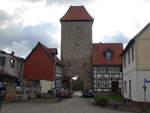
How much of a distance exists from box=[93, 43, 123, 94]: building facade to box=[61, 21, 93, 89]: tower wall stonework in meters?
2.36

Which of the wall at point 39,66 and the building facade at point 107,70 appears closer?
the wall at point 39,66

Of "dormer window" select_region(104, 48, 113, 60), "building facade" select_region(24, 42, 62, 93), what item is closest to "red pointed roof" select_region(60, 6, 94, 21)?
"dormer window" select_region(104, 48, 113, 60)

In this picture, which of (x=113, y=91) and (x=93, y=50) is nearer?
(x=113, y=91)

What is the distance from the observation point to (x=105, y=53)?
221 ft

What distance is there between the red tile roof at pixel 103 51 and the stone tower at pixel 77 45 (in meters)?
1.69

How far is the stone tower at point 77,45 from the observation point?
67812mm

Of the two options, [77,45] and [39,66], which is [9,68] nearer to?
[39,66]

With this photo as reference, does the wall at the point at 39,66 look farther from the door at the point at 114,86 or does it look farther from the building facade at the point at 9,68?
the door at the point at 114,86

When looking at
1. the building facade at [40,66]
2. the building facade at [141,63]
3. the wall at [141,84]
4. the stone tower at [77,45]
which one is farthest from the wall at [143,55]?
the stone tower at [77,45]

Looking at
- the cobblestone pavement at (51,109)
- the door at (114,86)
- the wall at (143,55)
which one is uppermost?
the wall at (143,55)

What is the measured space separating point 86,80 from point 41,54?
1177 centimetres

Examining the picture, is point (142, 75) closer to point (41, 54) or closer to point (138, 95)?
point (138, 95)

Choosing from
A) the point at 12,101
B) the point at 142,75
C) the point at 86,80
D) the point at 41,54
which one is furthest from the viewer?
the point at 86,80

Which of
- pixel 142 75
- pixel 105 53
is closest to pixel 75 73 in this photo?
pixel 105 53
